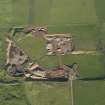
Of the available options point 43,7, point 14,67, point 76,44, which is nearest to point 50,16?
point 43,7

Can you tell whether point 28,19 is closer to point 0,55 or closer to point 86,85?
point 0,55

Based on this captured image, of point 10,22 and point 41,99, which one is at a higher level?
point 10,22

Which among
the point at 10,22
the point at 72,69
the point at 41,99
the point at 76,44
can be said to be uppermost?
the point at 10,22

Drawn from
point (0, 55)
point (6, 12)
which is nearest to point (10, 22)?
point (6, 12)

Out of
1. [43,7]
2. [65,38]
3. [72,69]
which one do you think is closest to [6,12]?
[43,7]

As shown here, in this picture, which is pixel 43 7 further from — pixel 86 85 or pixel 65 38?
pixel 86 85

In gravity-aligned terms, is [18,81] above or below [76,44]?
below
